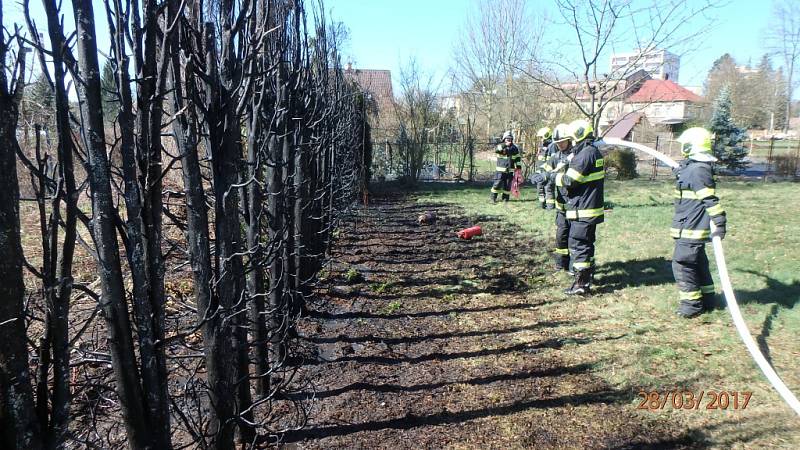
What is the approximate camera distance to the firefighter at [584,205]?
6.08 meters

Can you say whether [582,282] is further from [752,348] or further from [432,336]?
[752,348]

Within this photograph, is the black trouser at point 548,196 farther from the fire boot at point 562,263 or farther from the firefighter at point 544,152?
the fire boot at point 562,263

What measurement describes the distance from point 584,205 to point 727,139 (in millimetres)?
20947

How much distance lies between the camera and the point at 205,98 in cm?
262

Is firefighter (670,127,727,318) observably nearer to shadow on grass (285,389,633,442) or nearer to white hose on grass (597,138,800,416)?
white hose on grass (597,138,800,416)

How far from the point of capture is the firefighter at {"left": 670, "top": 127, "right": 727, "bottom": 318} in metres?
4.83

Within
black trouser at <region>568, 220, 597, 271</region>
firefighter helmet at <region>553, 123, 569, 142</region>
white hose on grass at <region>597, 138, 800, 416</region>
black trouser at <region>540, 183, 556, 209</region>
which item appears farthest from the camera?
black trouser at <region>540, 183, 556, 209</region>

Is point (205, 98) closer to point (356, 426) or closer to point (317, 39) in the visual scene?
point (356, 426)

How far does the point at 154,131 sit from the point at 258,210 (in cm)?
156

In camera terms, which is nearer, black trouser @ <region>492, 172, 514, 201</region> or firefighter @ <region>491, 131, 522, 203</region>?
firefighter @ <region>491, 131, 522, 203</region>

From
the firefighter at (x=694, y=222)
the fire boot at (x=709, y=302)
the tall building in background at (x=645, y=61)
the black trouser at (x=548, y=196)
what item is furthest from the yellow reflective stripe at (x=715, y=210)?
the black trouser at (x=548, y=196)

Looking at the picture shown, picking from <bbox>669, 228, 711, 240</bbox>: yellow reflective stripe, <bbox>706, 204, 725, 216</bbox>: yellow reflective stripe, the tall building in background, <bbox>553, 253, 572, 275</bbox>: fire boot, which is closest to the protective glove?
<bbox>706, 204, 725, 216</bbox>: yellow reflective stripe
